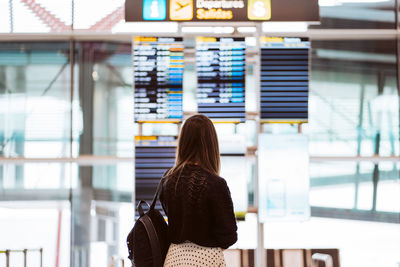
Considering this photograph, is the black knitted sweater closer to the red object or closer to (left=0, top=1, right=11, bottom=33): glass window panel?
the red object

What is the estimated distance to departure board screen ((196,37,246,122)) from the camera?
4.43 metres

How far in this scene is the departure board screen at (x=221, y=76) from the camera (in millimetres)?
4430

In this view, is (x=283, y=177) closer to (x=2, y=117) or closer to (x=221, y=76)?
(x=221, y=76)

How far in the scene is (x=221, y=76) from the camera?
4.44m

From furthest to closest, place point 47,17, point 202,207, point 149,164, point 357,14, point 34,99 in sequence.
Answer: point 34,99 → point 357,14 → point 47,17 → point 149,164 → point 202,207

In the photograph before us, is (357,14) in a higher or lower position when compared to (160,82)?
higher

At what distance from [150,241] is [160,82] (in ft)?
7.41

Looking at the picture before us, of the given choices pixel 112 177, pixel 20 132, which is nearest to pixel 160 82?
pixel 112 177

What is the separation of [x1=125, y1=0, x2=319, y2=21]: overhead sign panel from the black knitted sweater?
87.7 inches

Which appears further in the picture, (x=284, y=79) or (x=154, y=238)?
(x=284, y=79)

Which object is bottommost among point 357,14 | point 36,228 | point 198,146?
point 36,228

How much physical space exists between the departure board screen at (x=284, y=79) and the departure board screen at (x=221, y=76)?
19cm

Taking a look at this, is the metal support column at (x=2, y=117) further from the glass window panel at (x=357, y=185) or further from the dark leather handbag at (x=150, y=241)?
the dark leather handbag at (x=150, y=241)

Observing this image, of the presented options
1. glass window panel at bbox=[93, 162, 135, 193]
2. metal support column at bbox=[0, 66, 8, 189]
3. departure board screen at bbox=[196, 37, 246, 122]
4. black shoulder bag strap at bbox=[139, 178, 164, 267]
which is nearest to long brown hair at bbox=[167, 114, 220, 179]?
black shoulder bag strap at bbox=[139, 178, 164, 267]
